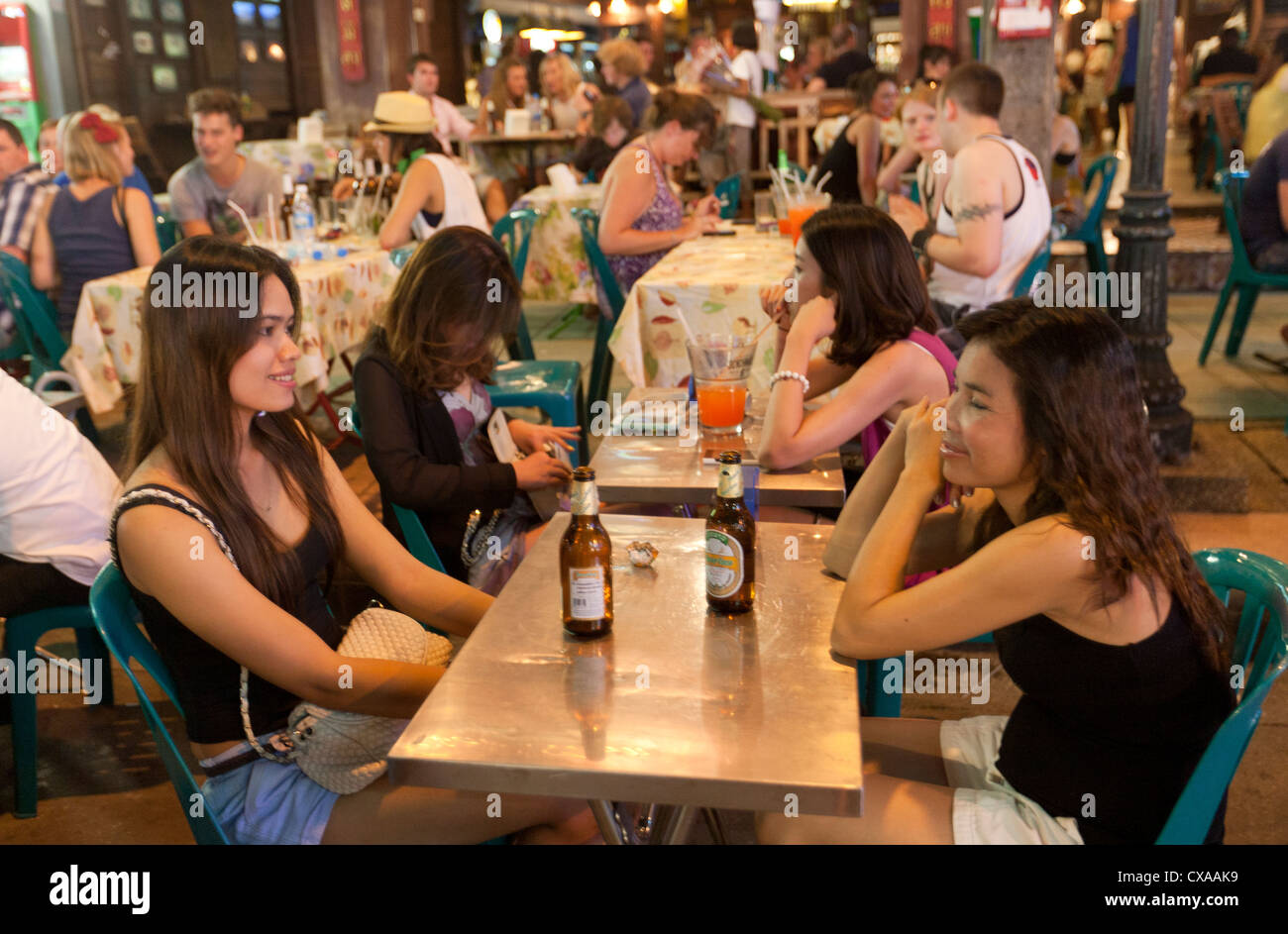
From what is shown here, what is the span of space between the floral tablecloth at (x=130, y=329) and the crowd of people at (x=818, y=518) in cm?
152

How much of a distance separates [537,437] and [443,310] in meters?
0.47

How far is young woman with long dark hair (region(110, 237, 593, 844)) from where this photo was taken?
5.01 ft

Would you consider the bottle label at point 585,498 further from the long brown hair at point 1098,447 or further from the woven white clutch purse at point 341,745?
the long brown hair at point 1098,447

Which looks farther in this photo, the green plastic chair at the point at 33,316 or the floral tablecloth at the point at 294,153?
the floral tablecloth at the point at 294,153

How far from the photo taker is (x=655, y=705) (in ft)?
4.43

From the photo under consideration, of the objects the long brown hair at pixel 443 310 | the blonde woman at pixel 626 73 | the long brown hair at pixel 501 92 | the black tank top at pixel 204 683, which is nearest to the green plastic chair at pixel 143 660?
the black tank top at pixel 204 683

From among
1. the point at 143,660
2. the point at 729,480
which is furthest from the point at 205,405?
the point at 729,480

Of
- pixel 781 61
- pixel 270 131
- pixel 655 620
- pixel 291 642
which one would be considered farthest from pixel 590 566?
pixel 781 61

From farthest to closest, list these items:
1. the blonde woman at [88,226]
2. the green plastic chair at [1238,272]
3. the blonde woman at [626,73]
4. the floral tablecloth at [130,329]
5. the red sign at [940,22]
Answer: the red sign at [940,22] → the blonde woman at [626,73] → the green plastic chair at [1238,272] → the blonde woman at [88,226] → the floral tablecloth at [130,329]

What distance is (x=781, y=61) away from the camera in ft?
51.3

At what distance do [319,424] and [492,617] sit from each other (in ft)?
12.0

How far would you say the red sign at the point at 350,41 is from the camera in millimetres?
11906
